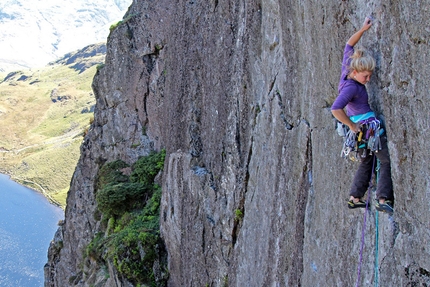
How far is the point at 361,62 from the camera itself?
5.02 meters

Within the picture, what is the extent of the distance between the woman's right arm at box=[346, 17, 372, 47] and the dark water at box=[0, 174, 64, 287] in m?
53.0

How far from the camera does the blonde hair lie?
16.5 ft

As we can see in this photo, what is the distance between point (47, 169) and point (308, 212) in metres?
109

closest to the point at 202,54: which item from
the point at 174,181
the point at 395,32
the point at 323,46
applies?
the point at 174,181

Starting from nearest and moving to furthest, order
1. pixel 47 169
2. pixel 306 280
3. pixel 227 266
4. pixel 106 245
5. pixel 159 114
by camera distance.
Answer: pixel 306 280 < pixel 227 266 < pixel 106 245 < pixel 159 114 < pixel 47 169

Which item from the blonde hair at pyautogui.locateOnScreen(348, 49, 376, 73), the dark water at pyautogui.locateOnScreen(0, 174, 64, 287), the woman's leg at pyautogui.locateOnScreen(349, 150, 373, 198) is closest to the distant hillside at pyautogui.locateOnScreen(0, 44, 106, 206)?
the dark water at pyautogui.locateOnScreen(0, 174, 64, 287)

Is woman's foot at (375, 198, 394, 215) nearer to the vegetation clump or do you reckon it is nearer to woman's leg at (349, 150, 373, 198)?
woman's leg at (349, 150, 373, 198)

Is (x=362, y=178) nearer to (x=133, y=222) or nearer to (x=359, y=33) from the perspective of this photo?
(x=359, y=33)

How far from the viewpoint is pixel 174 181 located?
50.9 ft

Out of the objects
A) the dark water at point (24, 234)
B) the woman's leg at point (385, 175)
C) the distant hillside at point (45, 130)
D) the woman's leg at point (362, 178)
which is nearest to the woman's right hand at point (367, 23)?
the woman's leg at point (385, 175)

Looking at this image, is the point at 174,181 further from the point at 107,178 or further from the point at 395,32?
the point at 395,32

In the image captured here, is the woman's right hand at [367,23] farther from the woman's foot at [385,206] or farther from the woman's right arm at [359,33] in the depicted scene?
the woman's foot at [385,206]

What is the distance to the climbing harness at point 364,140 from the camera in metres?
5.03

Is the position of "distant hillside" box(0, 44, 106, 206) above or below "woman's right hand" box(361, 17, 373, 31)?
above
